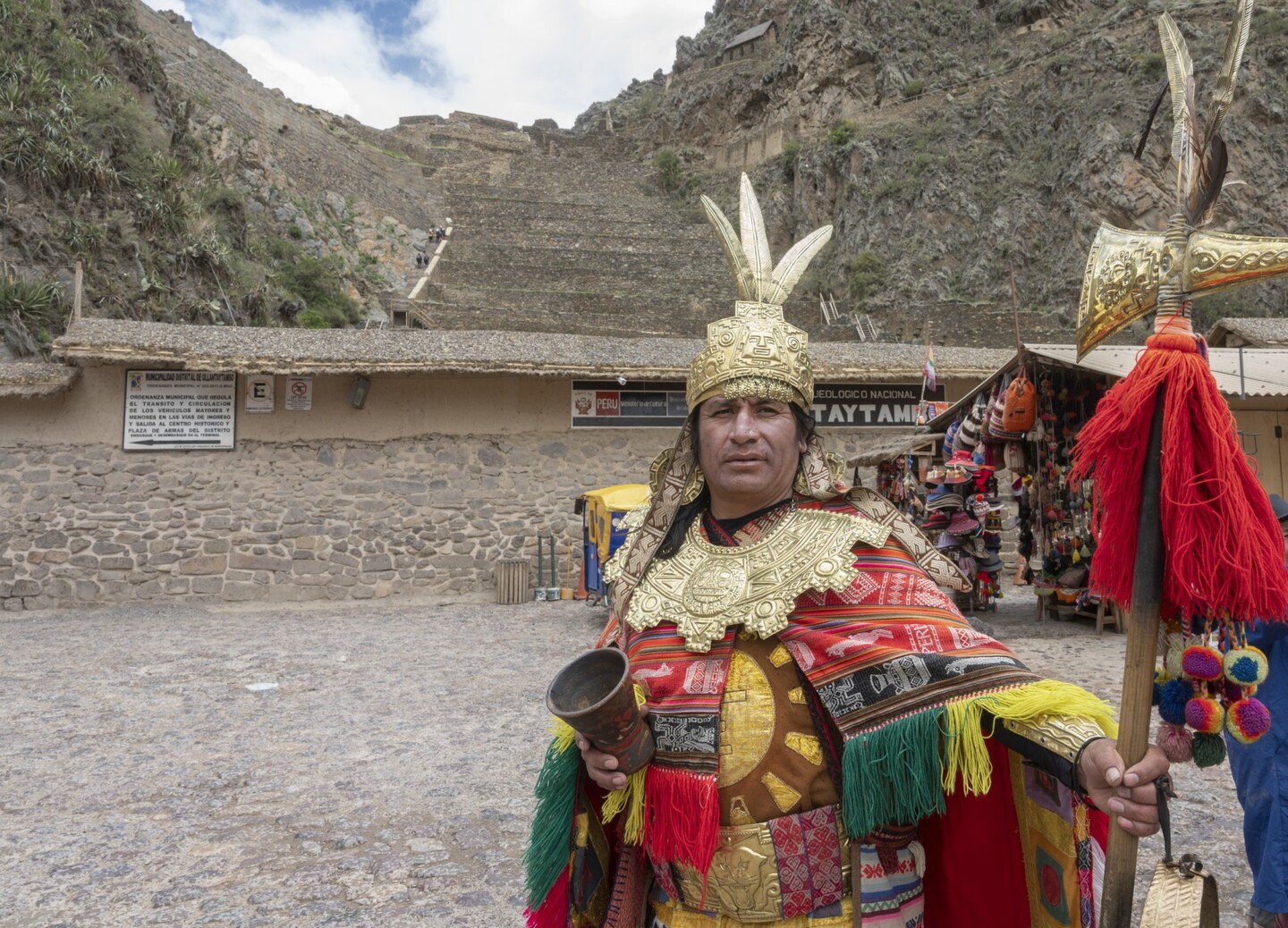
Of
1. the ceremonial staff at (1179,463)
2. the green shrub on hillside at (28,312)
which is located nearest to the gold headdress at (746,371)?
the ceremonial staff at (1179,463)

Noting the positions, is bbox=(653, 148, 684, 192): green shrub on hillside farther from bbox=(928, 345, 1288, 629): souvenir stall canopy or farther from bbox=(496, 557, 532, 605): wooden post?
bbox=(928, 345, 1288, 629): souvenir stall canopy

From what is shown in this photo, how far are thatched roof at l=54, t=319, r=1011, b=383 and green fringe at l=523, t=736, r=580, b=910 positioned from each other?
24.2ft

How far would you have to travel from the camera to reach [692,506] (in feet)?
6.86

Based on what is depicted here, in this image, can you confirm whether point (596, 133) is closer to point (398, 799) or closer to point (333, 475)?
point (333, 475)

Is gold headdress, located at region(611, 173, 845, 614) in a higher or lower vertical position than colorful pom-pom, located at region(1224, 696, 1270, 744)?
higher

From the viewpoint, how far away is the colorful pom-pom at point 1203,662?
3.85 ft

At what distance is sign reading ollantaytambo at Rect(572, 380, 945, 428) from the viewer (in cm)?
1109

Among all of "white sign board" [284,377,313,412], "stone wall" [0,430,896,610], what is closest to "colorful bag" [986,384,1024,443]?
"stone wall" [0,430,896,610]

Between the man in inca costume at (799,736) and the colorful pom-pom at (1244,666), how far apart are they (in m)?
0.25

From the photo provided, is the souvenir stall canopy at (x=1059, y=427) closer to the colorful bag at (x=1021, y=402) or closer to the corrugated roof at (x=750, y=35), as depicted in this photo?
the colorful bag at (x=1021, y=402)

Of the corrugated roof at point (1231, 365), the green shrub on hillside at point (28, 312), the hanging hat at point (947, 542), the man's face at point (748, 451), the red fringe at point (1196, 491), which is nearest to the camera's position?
the red fringe at point (1196, 491)

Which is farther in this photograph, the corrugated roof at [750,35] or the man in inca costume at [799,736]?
the corrugated roof at [750,35]

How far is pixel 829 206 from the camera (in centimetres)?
4066

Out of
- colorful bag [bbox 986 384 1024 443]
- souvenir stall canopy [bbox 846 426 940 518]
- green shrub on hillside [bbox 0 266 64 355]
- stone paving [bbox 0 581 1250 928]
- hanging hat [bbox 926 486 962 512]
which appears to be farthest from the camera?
green shrub on hillside [bbox 0 266 64 355]
